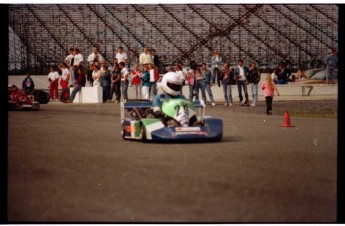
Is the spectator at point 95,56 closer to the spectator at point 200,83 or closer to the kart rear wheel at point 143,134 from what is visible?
the kart rear wheel at point 143,134

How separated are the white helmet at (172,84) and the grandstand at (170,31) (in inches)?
39.2

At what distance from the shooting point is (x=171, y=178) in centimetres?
1008

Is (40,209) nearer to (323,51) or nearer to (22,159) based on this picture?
(22,159)

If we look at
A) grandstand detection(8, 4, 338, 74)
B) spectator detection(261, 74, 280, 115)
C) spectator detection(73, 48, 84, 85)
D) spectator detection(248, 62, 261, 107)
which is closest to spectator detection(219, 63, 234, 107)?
spectator detection(248, 62, 261, 107)

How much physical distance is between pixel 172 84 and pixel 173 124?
816 mm

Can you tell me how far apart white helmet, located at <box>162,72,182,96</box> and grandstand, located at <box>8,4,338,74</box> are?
1.00 m

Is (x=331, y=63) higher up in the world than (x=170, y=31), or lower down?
lower down

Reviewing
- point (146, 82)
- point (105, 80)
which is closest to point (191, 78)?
point (146, 82)

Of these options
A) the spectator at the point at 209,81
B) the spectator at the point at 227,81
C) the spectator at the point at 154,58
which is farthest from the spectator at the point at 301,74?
the spectator at the point at 154,58

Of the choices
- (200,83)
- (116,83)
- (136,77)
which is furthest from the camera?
(200,83)

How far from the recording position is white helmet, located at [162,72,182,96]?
48.3ft

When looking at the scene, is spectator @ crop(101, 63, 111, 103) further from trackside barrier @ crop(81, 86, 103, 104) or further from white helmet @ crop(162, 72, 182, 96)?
white helmet @ crop(162, 72, 182, 96)

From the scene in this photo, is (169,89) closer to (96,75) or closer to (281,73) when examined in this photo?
(96,75)

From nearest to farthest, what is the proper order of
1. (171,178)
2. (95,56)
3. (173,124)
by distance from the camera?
(171,178) → (173,124) → (95,56)
